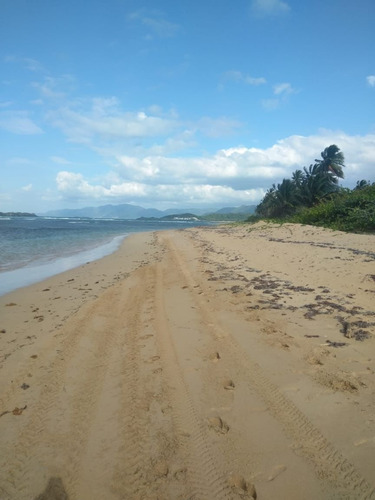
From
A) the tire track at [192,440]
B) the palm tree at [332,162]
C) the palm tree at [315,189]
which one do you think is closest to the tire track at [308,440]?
the tire track at [192,440]

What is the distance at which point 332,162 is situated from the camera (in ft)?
151

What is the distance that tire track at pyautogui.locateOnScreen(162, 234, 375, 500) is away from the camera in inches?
88.3

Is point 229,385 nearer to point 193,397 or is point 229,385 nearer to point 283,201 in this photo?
point 193,397

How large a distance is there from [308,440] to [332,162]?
5108cm

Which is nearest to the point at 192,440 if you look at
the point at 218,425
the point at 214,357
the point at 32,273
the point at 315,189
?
the point at 218,425

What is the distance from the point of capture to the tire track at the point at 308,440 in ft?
7.36

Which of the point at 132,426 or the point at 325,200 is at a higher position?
the point at 325,200

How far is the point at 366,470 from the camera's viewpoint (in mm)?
Answer: 2357

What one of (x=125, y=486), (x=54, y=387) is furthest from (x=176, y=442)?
(x=54, y=387)

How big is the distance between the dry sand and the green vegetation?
45.2 ft

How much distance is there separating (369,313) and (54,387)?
222 inches

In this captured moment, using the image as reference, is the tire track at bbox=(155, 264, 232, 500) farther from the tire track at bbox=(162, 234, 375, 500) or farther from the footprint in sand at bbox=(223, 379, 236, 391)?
the tire track at bbox=(162, 234, 375, 500)

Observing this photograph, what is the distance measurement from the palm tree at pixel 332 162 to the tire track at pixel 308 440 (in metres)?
48.8

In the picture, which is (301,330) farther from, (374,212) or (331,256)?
(374,212)
